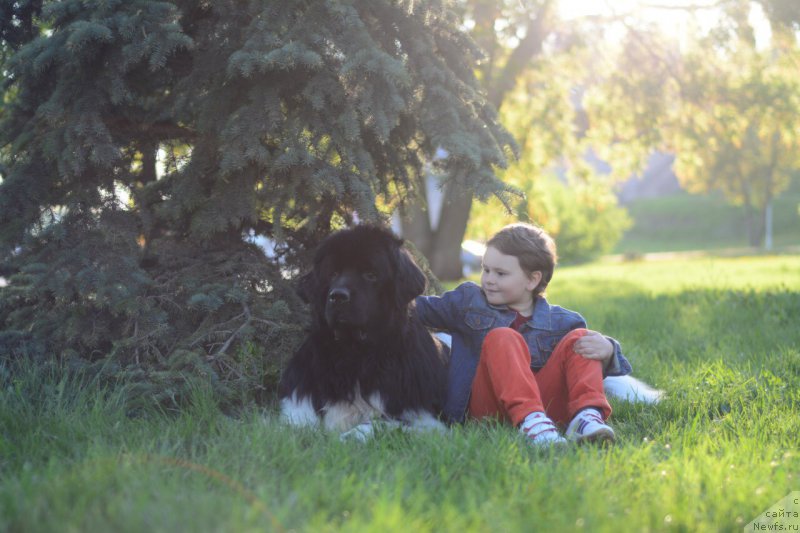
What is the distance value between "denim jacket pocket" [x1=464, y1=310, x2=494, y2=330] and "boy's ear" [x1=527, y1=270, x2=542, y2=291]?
29 centimetres

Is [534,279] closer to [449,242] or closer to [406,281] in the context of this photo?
[406,281]

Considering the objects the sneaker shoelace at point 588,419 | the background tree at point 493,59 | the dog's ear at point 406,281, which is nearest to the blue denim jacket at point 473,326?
the dog's ear at point 406,281

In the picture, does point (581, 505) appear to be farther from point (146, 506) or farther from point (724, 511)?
point (146, 506)

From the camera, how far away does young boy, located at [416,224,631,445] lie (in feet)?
11.6

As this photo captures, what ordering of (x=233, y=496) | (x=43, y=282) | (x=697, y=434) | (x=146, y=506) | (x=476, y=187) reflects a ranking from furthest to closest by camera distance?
(x=476, y=187)
(x=43, y=282)
(x=697, y=434)
(x=233, y=496)
(x=146, y=506)

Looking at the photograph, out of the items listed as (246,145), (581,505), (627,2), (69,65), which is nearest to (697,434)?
(581,505)

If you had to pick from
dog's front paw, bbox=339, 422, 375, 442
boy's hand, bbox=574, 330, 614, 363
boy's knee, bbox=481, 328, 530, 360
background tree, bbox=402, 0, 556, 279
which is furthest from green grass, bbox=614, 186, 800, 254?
dog's front paw, bbox=339, 422, 375, 442

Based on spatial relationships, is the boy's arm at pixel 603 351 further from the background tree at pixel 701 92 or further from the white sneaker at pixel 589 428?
the background tree at pixel 701 92

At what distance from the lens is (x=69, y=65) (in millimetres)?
4070

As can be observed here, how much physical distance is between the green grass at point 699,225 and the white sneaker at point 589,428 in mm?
48284

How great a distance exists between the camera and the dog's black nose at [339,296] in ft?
11.2

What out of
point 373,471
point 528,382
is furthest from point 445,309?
point 373,471

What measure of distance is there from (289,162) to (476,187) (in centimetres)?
119

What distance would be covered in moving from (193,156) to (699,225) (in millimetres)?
57809
